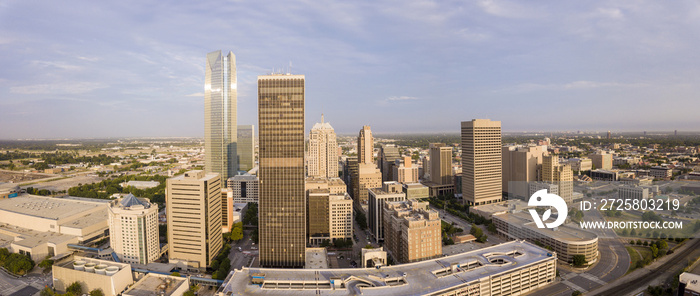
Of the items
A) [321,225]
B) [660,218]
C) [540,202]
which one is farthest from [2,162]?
[660,218]

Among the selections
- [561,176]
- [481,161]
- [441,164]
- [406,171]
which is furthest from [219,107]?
[561,176]

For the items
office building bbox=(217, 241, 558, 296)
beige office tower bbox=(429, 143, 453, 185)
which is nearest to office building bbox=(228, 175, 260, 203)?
beige office tower bbox=(429, 143, 453, 185)

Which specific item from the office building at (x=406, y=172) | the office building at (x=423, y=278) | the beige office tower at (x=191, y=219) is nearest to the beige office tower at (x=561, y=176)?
the office building at (x=406, y=172)

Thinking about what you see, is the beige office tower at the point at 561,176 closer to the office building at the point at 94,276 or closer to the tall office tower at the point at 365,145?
the tall office tower at the point at 365,145

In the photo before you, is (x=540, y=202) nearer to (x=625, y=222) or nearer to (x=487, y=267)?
(x=625, y=222)

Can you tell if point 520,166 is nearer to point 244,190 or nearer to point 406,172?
point 406,172

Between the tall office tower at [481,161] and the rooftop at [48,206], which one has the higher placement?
the tall office tower at [481,161]
